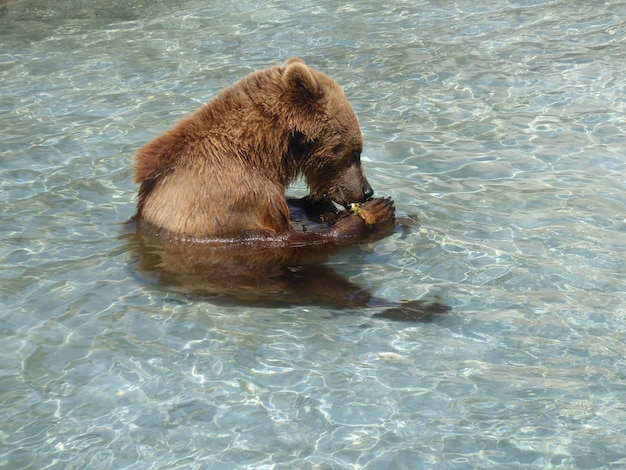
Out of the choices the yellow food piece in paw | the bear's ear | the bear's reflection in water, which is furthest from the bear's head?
the bear's reflection in water

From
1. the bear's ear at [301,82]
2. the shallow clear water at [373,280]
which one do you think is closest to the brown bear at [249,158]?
the bear's ear at [301,82]

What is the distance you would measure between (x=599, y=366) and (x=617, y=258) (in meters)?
1.64

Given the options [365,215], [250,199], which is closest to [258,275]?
[250,199]

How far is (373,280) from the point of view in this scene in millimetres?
6809

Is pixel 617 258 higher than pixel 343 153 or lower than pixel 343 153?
lower

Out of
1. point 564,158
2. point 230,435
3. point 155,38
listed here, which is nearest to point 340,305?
point 230,435

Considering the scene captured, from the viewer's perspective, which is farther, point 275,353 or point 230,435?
point 275,353

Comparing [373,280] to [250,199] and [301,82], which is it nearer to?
[250,199]

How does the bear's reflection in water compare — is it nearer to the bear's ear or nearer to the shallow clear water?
the shallow clear water

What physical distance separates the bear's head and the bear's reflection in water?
0.75 meters

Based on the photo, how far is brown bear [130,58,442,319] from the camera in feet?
21.7

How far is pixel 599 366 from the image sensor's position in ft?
18.1

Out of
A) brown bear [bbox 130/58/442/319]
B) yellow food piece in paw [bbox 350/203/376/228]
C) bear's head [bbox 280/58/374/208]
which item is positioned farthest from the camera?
yellow food piece in paw [bbox 350/203/376/228]

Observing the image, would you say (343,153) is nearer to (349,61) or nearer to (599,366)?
(599,366)
